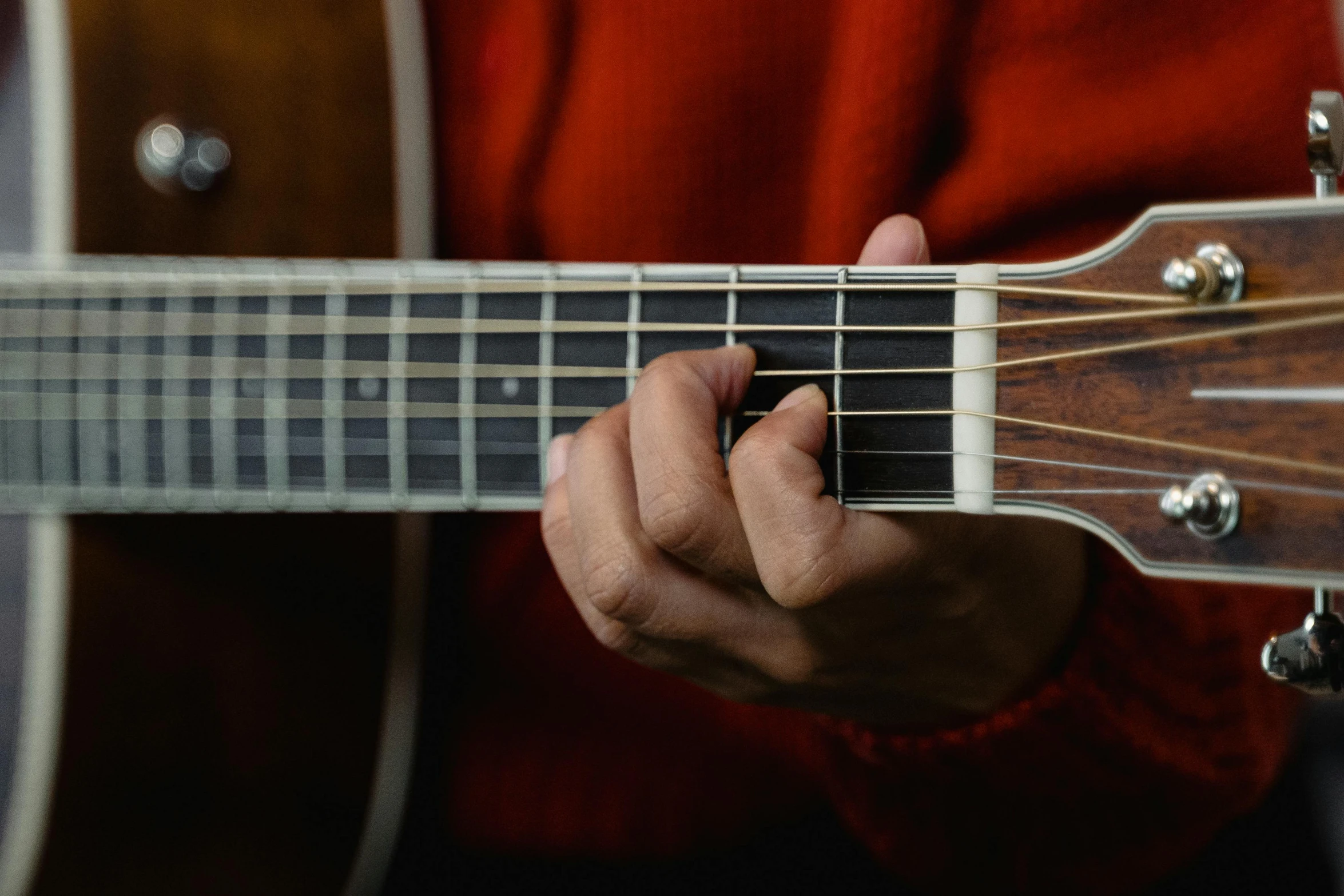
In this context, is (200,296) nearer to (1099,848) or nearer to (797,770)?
(797,770)

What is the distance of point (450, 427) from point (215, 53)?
0.32 meters

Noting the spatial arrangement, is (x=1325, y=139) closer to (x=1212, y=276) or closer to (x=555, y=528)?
(x=1212, y=276)

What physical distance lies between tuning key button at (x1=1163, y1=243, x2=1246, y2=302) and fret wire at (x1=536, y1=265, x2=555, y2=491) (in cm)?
27

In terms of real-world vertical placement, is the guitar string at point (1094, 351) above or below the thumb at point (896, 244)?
below

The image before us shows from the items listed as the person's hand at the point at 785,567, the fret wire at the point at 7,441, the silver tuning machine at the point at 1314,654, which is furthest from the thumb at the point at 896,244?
the fret wire at the point at 7,441

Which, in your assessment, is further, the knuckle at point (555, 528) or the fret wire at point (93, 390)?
the fret wire at point (93, 390)

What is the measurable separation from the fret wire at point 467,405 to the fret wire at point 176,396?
0.66ft

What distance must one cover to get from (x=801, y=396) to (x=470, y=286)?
187mm

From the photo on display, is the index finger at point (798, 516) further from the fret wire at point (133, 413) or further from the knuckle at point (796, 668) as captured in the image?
the fret wire at point (133, 413)

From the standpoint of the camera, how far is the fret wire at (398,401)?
1.82 ft

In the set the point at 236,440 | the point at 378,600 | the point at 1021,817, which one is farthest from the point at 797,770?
the point at 236,440

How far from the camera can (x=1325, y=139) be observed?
0.33 m

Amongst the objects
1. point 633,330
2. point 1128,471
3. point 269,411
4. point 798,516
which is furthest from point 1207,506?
point 269,411

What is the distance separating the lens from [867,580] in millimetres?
434
